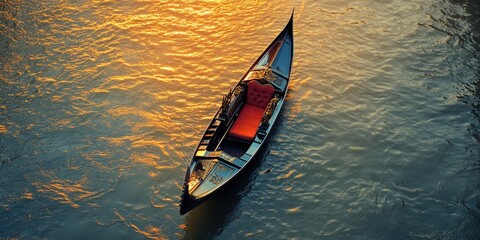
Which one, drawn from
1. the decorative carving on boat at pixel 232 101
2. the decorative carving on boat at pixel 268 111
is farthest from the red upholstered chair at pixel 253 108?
the decorative carving on boat at pixel 268 111

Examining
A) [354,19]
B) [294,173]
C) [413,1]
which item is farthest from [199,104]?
[413,1]


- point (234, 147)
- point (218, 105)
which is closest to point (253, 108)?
point (218, 105)

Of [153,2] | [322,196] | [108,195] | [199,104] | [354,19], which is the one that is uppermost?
[153,2]

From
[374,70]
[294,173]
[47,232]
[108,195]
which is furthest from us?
[374,70]

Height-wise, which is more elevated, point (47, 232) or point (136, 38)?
point (136, 38)

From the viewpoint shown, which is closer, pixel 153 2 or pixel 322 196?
pixel 322 196

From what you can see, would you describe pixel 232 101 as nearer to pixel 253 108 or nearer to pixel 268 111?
pixel 253 108

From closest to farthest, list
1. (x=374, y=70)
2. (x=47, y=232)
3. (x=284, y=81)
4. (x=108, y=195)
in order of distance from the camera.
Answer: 1. (x=47, y=232)
2. (x=108, y=195)
3. (x=284, y=81)
4. (x=374, y=70)

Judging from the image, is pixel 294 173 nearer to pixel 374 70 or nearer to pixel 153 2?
pixel 374 70
